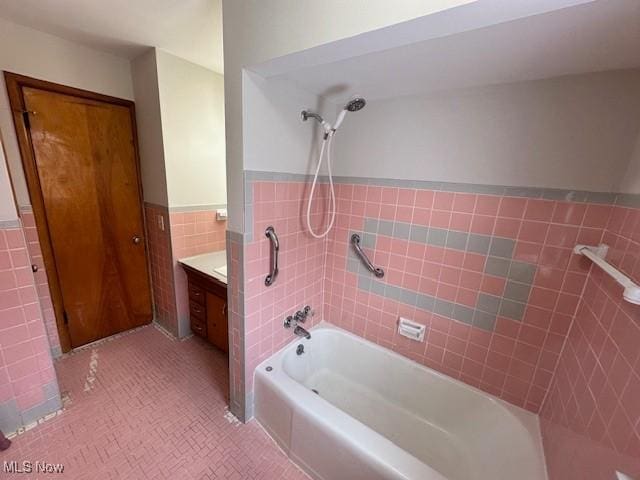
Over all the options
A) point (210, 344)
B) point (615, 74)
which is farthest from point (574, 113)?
point (210, 344)

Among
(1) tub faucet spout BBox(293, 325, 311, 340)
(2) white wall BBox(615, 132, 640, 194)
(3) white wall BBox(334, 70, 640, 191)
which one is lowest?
(1) tub faucet spout BBox(293, 325, 311, 340)

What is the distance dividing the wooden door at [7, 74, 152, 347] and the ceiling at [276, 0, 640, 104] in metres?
1.69

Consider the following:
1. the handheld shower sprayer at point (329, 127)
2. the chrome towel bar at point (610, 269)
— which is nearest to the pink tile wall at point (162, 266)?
the handheld shower sprayer at point (329, 127)

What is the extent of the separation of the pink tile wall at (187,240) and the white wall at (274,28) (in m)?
1.03

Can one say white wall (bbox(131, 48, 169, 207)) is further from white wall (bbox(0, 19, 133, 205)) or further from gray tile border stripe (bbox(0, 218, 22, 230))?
gray tile border stripe (bbox(0, 218, 22, 230))

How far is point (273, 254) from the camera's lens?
1.47 m

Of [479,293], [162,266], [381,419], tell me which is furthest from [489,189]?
[162,266]

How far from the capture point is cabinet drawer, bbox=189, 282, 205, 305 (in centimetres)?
209

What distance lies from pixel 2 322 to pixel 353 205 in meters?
2.06

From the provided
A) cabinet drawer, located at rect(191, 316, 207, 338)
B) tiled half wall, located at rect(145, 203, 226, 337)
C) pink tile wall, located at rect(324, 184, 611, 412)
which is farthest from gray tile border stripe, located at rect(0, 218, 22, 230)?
pink tile wall, located at rect(324, 184, 611, 412)

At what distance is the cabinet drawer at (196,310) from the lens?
2.15 m

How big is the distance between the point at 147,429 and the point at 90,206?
1677mm

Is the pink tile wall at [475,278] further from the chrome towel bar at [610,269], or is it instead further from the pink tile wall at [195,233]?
the pink tile wall at [195,233]

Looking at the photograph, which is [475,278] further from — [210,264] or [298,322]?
[210,264]
